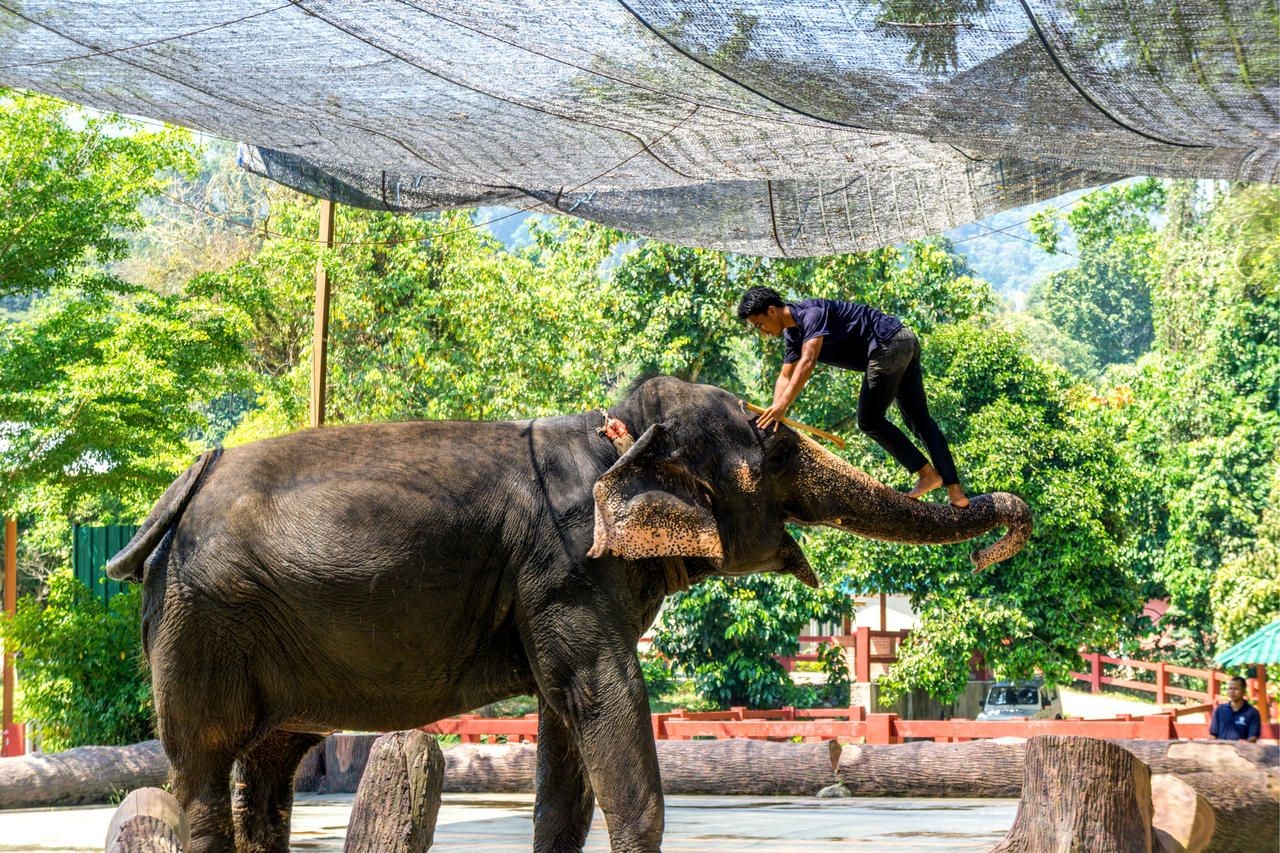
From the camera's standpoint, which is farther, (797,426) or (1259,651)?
(1259,651)

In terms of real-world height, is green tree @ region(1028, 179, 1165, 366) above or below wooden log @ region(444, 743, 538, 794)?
above

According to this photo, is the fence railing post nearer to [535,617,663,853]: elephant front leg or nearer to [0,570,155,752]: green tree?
[0,570,155,752]: green tree

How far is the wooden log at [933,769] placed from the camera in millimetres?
14047

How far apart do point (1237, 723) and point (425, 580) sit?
1056cm

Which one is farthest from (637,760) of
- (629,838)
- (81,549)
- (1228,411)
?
(1228,411)

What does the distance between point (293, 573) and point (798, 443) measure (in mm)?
1956

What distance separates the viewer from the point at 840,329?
6.04 meters

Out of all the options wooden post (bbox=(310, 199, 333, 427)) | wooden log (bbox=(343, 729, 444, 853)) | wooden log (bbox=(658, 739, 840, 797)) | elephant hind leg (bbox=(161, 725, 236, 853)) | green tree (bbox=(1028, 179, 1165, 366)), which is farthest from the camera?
green tree (bbox=(1028, 179, 1165, 366))

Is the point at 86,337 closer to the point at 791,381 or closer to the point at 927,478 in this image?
the point at 791,381

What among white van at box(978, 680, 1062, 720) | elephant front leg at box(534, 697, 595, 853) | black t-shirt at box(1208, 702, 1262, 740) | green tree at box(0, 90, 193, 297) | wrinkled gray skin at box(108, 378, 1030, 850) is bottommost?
white van at box(978, 680, 1062, 720)

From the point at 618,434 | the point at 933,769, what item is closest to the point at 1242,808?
the point at 618,434

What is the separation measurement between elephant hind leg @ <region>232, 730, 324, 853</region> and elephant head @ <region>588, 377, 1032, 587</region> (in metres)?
1.78

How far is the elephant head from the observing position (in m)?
5.85

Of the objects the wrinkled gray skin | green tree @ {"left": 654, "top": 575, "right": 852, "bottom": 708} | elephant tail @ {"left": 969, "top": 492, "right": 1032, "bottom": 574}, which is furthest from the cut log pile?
green tree @ {"left": 654, "top": 575, "right": 852, "bottom": 708}
